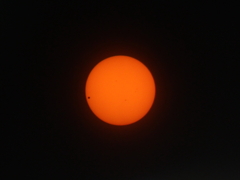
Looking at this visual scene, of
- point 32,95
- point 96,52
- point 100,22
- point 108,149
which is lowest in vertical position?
point 108,149

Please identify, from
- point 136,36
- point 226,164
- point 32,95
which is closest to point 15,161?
point 32,95

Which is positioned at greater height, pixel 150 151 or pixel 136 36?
pixel 136 36

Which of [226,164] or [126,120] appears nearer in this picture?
[126,120]

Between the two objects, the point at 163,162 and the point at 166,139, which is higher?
the point at 166,139

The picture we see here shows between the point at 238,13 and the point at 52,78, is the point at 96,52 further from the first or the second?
the point at 238,13

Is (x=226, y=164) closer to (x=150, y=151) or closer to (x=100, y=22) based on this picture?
(x=150, y=151)

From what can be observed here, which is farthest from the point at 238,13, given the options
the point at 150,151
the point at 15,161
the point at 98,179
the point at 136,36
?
the point at 15,161
